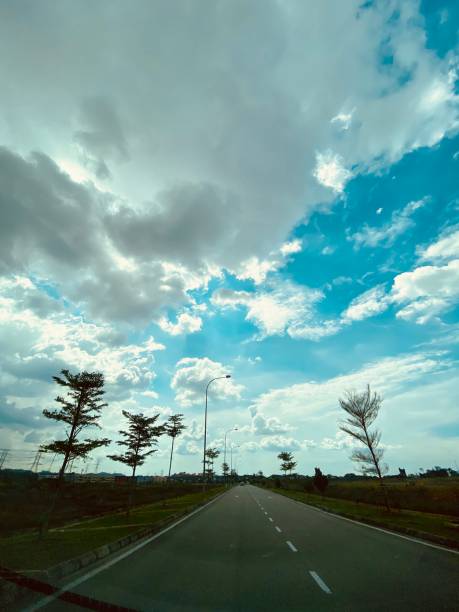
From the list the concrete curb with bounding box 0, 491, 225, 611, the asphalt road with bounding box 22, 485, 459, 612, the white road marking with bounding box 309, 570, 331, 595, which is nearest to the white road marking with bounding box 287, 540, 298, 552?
the asphalt road with bounding box 22, 485, 459, 612

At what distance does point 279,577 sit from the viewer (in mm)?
7332

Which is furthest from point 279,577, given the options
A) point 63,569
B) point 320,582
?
point 63,569

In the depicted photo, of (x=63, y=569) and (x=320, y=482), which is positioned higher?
(x=320, y=482)

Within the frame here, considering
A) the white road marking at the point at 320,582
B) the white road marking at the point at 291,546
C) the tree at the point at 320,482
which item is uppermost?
the tree at the point at 320,482

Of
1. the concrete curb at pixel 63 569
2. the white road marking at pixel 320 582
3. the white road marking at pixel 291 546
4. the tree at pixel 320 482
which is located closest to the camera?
the concrete curb at pixel 63 569

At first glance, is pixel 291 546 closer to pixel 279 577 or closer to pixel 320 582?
pixel 279 577

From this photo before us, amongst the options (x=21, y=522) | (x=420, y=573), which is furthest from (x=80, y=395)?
(x=21, y=522)

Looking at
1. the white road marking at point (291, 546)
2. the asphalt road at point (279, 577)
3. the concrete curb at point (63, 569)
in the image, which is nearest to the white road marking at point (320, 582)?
the asphalt road at point (279, 577)

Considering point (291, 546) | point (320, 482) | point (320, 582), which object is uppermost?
point (320, 482)

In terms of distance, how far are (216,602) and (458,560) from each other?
665 cm

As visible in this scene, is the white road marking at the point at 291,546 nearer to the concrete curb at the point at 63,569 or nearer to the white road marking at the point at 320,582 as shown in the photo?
the white road marking at the point at 320,582

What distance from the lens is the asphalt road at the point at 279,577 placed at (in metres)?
5.73

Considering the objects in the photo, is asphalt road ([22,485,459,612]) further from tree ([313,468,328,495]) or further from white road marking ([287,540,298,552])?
tree ([313,468,328,495])

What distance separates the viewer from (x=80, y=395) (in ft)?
53.7
